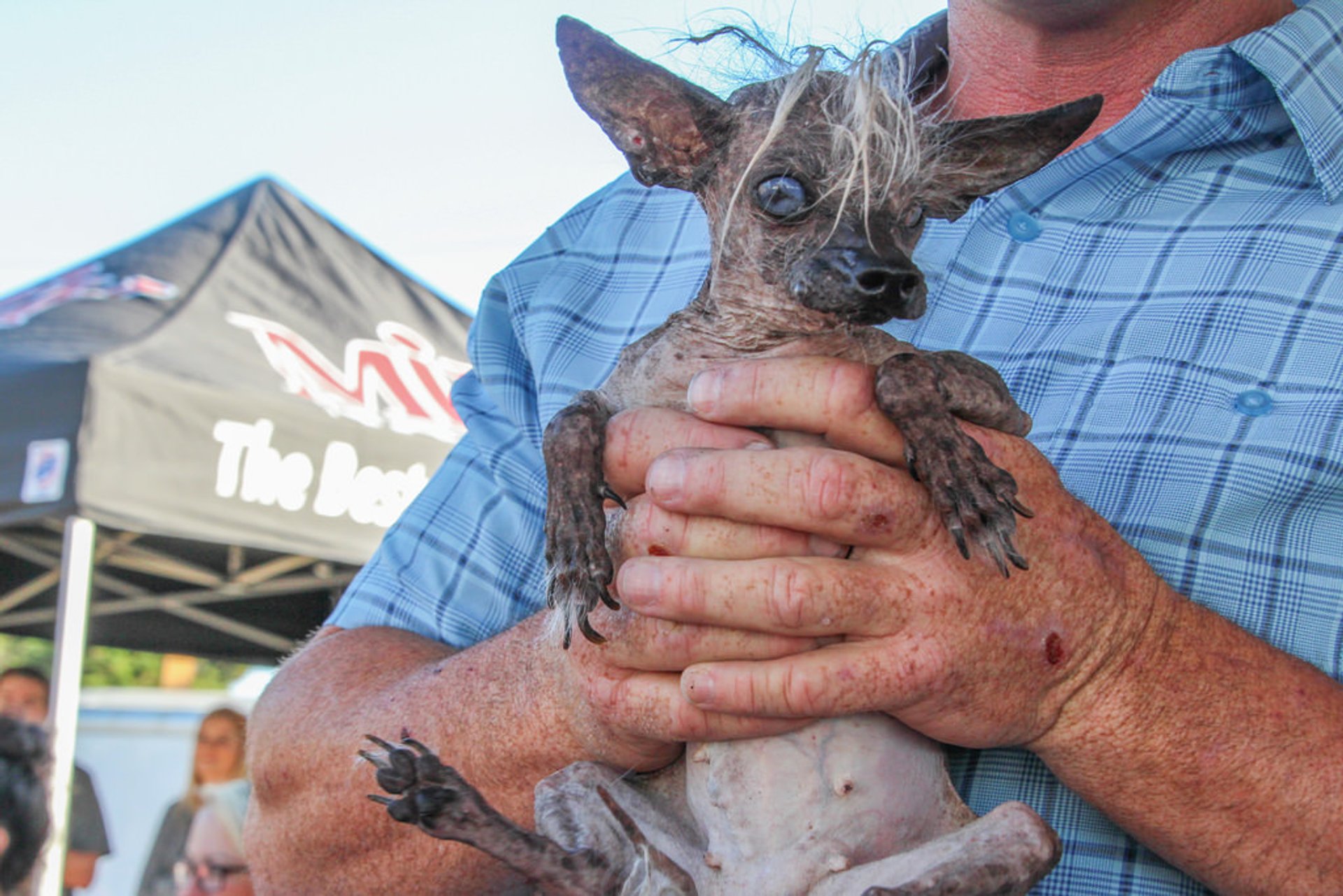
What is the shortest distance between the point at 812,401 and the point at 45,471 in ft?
13.8

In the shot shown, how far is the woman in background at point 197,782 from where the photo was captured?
20.9ft

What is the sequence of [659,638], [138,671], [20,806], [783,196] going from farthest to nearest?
1. [138,671]
2. [20,806]
3. [783,196]
4. [659,638]

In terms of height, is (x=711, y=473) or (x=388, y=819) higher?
(x=711, y=473)

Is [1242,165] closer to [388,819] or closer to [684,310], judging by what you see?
[684,310]

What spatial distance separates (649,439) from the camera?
167 centimetres

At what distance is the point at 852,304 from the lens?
1.67 meters

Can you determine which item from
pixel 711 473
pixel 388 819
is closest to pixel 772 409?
pixel 711 473

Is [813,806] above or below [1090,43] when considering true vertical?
below

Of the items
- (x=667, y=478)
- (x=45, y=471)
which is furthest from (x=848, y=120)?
(x=45, y=471)

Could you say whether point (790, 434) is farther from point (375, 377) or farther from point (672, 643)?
point (375, 377)

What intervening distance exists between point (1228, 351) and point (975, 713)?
66cm

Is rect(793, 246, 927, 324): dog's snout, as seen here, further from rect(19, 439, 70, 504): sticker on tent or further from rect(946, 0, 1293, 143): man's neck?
rect(19, 439, 70, 504): sticker on tent

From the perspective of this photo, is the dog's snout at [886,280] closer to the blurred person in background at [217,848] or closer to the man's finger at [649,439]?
the man's finger at [649,439]

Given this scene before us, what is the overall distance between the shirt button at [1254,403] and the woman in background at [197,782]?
Answer: 5.67 m
